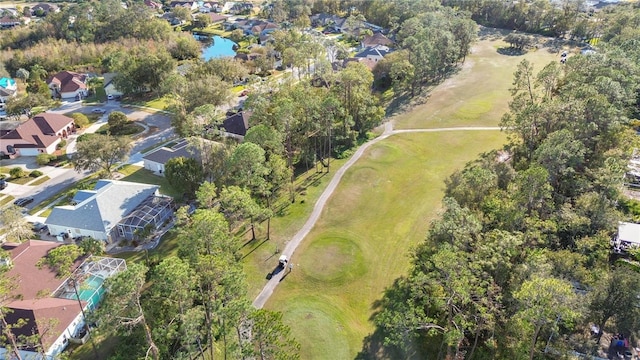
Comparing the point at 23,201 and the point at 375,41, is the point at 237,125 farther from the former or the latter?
the point at 375,41

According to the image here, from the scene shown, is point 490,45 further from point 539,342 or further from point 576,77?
point 539,342

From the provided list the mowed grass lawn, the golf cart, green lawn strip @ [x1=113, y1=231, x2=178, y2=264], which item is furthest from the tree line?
the mowed grass lawn

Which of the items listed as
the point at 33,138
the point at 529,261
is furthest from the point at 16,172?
the point at 529,261

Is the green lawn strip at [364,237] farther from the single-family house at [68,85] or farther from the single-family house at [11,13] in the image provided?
the single-family house at [11,13]

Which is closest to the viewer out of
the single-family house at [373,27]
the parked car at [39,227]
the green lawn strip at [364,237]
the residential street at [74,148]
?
the green lawn strip at [364,237]

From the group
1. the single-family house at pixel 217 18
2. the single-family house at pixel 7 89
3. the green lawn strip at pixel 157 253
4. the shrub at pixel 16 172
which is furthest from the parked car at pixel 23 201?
the single-family house at pixel 217 18

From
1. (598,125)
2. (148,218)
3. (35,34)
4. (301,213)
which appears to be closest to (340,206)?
(301,213)

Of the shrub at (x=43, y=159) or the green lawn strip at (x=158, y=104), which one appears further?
the green lawn strip at (x=158, y=104)
